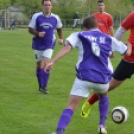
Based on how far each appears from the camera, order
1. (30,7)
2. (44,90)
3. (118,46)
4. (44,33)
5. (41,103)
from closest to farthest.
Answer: (118,46)
(41,103)
(44,33)
(44,90)
(30,7)

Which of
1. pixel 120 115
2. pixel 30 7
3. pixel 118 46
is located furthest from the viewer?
pixel 30 7

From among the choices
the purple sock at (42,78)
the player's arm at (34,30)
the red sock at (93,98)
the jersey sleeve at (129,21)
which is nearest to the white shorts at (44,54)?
the purple sock at (42,78)

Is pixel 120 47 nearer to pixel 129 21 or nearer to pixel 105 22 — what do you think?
pixel 129 21

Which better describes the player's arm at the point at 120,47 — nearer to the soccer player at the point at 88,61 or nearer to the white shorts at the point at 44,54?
the soccer player at the point at 88,61

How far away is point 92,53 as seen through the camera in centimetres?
427

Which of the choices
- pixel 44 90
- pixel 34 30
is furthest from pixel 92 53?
pixel 44 90

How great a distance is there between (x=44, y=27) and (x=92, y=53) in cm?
345

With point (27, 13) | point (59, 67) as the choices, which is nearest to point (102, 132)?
point (59, 67)

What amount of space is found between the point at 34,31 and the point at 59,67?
15.1 feet

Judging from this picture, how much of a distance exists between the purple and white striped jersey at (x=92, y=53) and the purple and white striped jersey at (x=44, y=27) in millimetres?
3290

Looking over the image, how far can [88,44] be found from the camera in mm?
4273

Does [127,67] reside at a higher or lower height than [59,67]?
higher

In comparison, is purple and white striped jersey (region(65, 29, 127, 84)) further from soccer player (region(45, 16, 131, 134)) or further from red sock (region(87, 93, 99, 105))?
red sock (region(87, 93, 99, 105))

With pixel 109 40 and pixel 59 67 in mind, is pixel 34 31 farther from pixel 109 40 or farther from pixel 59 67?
pixel 59 67
